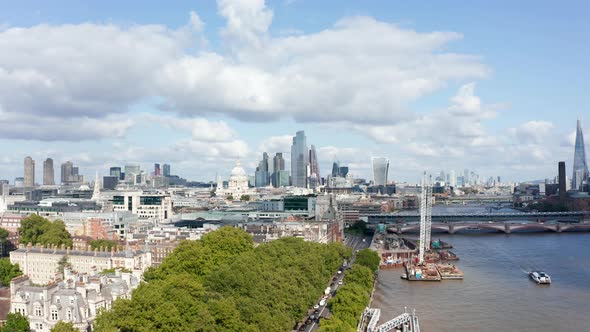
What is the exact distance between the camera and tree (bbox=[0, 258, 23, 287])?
141ft

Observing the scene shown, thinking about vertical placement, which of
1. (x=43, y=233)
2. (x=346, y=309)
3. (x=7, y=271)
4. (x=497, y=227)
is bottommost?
(x=497, y=227)

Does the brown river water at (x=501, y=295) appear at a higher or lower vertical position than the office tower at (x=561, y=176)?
lower

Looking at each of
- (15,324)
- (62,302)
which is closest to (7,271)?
(15,324)

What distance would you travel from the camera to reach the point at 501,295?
147 feet

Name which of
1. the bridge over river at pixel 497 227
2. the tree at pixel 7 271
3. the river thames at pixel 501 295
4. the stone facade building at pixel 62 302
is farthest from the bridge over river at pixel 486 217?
the stone facade building at pixel 62 302

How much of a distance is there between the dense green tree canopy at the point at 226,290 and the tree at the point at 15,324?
4969 millimetres

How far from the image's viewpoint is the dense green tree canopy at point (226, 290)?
2569cm

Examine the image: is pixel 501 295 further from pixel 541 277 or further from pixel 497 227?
pixel 497 227

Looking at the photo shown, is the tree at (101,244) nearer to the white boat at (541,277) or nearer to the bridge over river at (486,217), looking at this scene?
the white boat at (541,277)

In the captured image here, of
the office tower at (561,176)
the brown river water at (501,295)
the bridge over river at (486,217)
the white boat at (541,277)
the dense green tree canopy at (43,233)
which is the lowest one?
the brown river water at (501,295)

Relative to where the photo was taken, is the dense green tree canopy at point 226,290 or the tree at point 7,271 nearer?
the dense green tree canopy at point 226,290

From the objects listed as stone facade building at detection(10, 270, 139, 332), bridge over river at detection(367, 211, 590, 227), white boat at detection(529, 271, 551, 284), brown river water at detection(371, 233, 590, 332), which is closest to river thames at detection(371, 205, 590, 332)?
brown river water at detection(371, 233, 590, 332)

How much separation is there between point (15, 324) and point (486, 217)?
91032 millimetres

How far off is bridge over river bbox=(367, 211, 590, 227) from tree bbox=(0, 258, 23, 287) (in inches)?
2929
